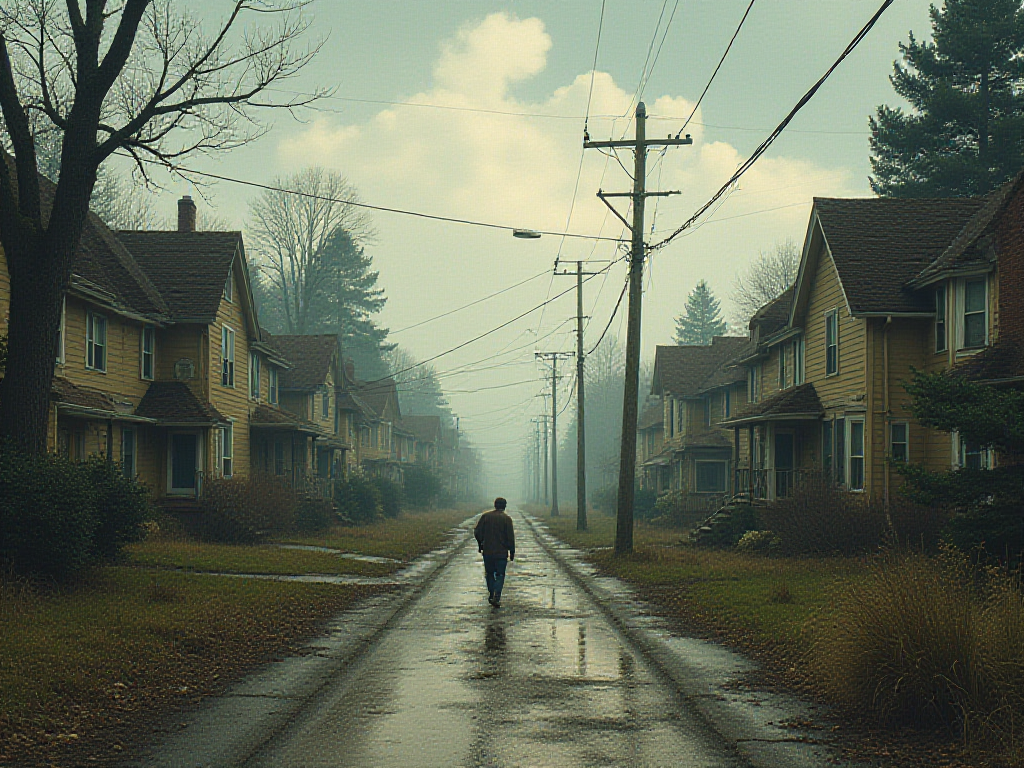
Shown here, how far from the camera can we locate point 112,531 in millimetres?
17422

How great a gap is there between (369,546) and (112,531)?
1276 cm

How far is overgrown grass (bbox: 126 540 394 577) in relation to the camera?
20594 millimetres

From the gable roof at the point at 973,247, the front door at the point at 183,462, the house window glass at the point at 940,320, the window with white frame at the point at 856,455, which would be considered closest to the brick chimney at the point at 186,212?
the front door at the point at 183,462

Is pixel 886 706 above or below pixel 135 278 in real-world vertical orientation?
below

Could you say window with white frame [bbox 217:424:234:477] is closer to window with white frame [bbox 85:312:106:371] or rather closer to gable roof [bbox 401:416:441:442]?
window with white frame [bbox 85:312:106:371]

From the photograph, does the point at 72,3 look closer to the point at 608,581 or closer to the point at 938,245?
the point at 608,581

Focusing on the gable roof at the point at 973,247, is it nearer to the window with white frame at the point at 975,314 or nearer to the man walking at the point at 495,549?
the window with white frame at the point at 975,314

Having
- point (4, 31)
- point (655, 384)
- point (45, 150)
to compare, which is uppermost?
point (45, 150)

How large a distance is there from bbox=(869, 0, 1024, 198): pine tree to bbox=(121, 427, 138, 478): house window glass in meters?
33.9

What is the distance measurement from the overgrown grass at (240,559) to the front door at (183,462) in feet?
19.7

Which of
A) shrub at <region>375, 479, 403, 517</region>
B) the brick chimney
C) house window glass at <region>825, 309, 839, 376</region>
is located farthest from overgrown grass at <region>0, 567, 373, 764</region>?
shrub at <region>375, 479, 403, 517</region>

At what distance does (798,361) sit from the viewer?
32.3 metres

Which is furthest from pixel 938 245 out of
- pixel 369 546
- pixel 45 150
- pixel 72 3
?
pixel 45 150

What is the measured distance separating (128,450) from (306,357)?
20872mm
